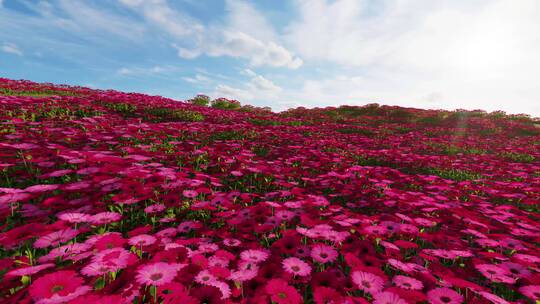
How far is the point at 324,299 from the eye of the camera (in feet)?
5.42

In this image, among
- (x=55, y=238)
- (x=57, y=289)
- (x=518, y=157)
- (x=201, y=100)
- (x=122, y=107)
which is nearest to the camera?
(x=57, y=289)

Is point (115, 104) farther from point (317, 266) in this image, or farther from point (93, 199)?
point (317, 266)

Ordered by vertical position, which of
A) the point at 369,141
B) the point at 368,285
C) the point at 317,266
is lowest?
the point at 317,266

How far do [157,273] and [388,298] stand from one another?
57.7 inches

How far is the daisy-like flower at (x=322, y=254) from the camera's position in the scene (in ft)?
A: 7.06

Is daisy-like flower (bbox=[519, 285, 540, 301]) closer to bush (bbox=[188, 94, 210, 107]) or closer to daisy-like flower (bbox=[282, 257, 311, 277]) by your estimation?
daisy-like flower (bbox=[282, 257, 311, 277])

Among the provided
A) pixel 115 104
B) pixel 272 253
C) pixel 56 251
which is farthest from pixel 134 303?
pixel 115 104

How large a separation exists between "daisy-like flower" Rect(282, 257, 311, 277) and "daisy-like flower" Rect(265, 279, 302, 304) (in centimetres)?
27

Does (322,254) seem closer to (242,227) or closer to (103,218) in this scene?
(242,227)

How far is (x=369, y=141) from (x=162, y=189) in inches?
362

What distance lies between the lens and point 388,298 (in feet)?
5.52

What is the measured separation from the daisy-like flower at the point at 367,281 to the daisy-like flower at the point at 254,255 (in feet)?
2.33

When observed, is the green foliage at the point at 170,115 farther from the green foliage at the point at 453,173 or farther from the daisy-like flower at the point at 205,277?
the daisy-like flower at the point at 205,277

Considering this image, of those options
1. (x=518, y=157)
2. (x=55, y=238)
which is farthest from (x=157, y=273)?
(x=518, y=157)
